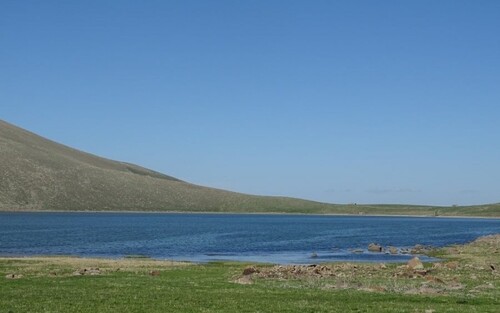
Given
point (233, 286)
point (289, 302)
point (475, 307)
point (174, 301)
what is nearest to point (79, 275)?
point (233, 286)

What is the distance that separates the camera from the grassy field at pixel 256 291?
2961 cm

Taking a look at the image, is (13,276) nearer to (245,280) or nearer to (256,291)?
(245,280)

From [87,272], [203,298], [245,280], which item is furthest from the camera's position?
[87,272]

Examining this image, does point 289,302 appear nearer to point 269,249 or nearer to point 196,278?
point 196,278

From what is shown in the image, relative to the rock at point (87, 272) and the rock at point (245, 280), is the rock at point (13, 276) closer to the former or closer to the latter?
the rock at point (87, 272)

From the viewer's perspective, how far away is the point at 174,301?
31.8m

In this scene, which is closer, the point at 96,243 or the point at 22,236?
Result: the point at 96,243

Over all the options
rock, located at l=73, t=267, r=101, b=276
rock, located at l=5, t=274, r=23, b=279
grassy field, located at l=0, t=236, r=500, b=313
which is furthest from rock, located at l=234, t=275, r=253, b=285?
rock, located at l=5, t=274, r=23, b=279

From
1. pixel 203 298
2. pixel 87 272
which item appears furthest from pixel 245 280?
pixel 87 272

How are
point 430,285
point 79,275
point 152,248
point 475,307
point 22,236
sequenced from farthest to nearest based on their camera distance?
1. point 22,236
2. point 152,248
3. point 79,275
4. point 430,285
5. point 475,307

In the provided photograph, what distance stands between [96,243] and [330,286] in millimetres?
90700

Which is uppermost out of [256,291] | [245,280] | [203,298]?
[256,291]

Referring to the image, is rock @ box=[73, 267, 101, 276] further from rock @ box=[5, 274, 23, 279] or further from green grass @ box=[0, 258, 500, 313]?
green grass @ box=[0, 258, 500, 313]

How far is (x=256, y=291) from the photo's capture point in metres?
36.9
